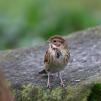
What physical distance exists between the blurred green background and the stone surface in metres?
1.92

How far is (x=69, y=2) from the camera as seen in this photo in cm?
1132

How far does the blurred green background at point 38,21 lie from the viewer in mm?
8672

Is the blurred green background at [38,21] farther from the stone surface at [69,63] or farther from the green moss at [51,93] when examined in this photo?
the green moss at [51,93]

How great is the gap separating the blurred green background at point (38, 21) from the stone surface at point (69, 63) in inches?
75.4

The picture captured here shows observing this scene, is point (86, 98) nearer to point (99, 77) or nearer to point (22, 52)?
point (99, 77)

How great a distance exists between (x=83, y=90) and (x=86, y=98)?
0.08m

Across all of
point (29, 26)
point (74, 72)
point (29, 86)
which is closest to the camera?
point (29, 86)

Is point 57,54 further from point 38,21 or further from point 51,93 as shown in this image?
point 38,21

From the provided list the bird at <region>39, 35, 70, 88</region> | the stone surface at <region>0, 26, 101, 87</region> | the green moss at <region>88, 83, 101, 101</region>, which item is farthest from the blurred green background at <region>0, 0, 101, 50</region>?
the green moss at <region>88, 83, 101, 101</region>

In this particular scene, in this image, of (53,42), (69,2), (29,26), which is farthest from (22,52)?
(69,2)

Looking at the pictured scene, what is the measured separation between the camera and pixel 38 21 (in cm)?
906

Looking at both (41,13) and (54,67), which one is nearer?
(54,67)

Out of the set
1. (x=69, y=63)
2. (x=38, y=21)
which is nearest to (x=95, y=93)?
(x=69, y=63)

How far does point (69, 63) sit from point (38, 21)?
3589 millimetres
